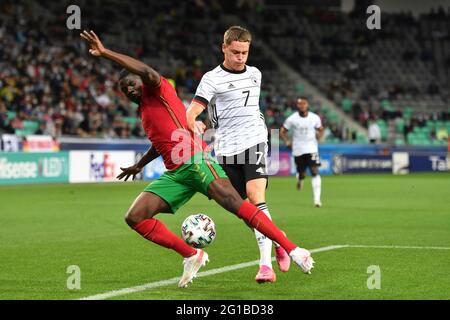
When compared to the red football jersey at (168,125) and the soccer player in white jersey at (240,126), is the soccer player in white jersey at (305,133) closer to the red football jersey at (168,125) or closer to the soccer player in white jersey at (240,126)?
the soccer player in white jersey at (240,126)

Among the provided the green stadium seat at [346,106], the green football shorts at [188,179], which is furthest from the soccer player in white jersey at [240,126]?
the green stadium seat at [346,106]

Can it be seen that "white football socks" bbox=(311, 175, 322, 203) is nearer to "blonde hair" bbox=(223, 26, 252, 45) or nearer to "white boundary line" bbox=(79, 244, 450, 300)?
"white boundary line" bbox=(79, 244, 450, 300)

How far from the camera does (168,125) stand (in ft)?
25.9

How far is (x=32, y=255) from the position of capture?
33.8ft

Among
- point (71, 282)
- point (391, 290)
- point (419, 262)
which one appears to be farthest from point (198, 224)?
point (419, 262)

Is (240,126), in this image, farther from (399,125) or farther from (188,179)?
(399,125)

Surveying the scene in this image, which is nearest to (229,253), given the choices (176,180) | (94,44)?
(176,180)

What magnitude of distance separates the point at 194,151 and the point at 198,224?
38.2 inches

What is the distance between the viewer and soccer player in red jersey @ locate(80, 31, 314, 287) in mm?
7660

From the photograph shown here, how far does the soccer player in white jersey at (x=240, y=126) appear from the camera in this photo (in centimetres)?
835

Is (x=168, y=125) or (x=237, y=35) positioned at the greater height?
(x=237, y=35)

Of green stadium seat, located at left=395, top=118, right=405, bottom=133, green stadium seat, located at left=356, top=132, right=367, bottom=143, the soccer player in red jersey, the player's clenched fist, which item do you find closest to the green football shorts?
the soccer player in red jersey

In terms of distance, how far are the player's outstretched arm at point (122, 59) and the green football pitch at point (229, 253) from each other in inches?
73.9

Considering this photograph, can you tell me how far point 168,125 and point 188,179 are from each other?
1.76 feet
